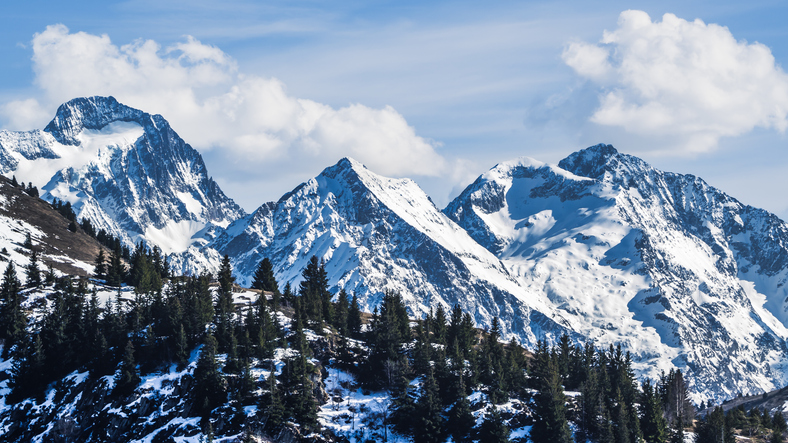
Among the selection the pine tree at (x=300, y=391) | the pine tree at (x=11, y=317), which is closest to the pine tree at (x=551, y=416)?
the pine tree at (x=300, y=391)

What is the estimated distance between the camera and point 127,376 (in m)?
153

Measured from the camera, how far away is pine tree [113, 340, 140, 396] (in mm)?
152750

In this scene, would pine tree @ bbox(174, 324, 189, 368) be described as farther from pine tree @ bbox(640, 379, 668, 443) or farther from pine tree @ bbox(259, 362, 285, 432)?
pine tree @ bbox(640, 379, 668, 443)

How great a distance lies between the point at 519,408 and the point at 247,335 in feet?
189

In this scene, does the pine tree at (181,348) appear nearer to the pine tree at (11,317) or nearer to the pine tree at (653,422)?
the pine tree at (11,317)

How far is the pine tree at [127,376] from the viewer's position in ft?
501

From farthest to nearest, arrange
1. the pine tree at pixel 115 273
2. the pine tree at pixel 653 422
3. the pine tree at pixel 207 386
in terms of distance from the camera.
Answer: the pine tree at pixel 115 273
the pine tree at pixel 653 422
the pine tree at pixel 207 386

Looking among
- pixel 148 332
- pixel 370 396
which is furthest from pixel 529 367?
pixel 148 332

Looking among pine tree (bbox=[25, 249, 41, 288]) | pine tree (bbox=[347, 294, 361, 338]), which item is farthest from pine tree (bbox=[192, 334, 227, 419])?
pine tree (bbox=[25, 249, 41, 288])

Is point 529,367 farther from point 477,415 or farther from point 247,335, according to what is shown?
point 247,335

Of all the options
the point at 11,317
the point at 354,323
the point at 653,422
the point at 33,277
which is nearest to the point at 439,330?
the point at 354,323

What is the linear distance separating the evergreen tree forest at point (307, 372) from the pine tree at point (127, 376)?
272 millimetres

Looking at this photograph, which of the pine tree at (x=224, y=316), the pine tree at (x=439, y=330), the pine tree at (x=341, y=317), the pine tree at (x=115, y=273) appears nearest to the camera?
the pine tree at (x=224, y=316)

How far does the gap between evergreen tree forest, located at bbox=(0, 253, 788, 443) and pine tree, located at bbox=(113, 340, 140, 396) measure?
272 mm
